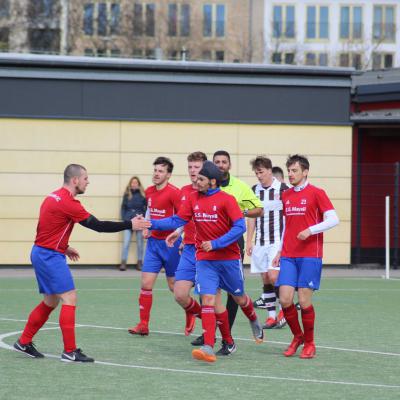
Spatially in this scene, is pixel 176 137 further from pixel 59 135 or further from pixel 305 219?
pixel 305 219

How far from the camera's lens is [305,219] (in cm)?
1130

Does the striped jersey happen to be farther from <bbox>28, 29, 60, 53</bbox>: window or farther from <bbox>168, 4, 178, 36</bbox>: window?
<bbox>168, 4, 178, 36</bbox>: window

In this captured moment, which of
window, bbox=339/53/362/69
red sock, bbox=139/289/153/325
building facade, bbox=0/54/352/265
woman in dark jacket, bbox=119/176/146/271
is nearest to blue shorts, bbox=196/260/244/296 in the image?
red sock, bbox=139/289/153/325

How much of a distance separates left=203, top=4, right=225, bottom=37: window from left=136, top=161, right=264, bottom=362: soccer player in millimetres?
63235

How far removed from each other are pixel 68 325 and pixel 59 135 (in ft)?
46.8

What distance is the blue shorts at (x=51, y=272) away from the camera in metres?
10.6

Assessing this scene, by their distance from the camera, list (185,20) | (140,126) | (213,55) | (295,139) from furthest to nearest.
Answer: (213,55) → (185,20) → (295,139) → (140,126)

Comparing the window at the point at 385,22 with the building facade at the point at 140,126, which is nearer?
the building facade at the point at 140,126

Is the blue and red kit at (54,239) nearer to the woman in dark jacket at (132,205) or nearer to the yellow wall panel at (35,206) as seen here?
the woman in dark jacket at (132,205)

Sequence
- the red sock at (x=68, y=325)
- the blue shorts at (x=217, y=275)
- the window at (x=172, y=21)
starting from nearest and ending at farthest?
1. the red sock at (x=68, y=325)
2. the blue shorts at (x=217, y=275)
3. the window at (x=172, y=21)

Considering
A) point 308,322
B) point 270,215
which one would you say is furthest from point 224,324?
point 270,215

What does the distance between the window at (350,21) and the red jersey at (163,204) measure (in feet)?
223

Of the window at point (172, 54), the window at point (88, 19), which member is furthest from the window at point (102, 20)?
the window at point (172, 54)

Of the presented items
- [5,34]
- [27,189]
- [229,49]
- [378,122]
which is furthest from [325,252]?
[229,49]
